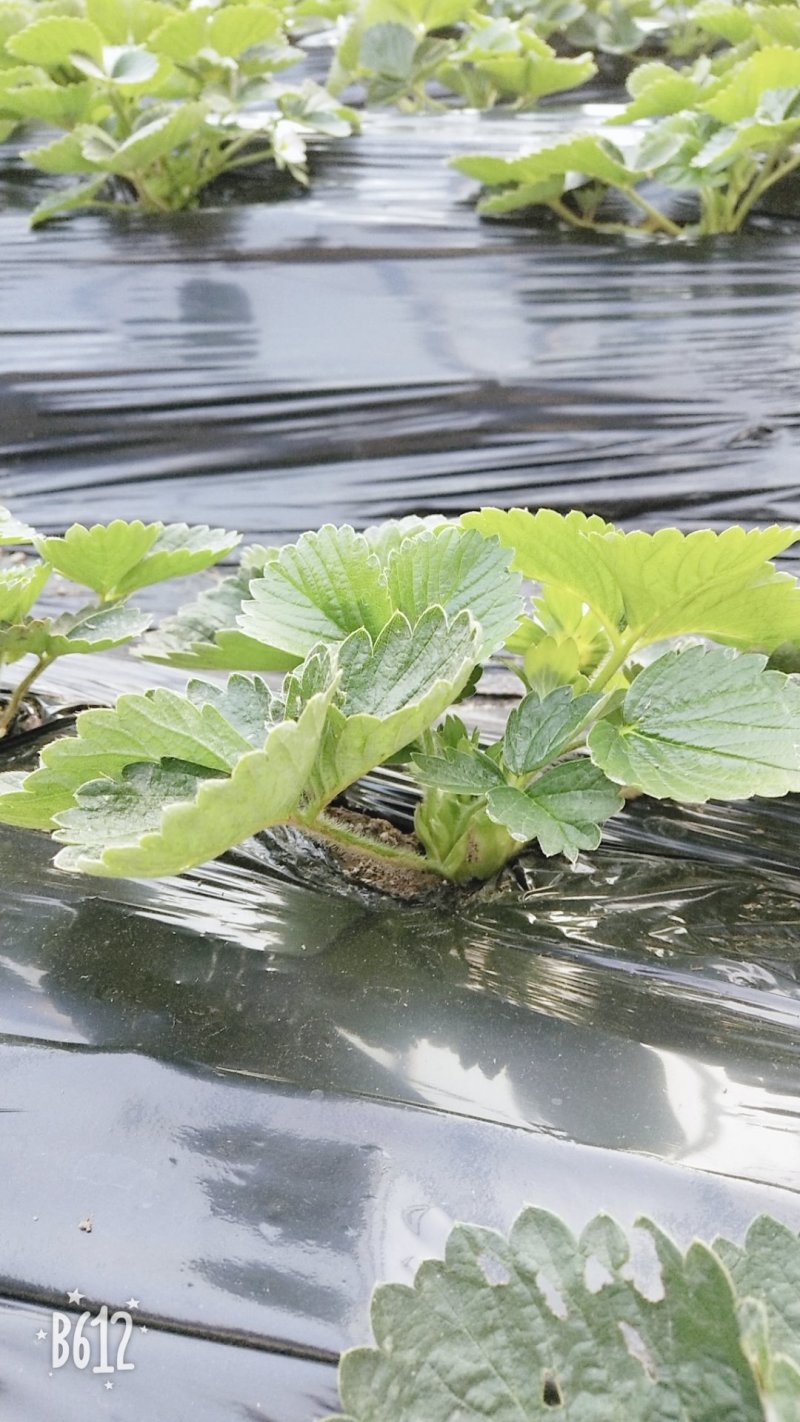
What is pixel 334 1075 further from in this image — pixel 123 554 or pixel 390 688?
pixel 123 554

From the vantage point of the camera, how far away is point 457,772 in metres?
0.67

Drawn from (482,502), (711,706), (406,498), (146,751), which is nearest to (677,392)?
(482,502)

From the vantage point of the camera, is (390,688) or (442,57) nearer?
(390,688)

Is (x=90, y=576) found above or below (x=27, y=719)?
above

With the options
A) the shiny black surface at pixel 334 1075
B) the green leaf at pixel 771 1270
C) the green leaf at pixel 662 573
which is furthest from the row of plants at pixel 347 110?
the green leaf at pixel 771 1270

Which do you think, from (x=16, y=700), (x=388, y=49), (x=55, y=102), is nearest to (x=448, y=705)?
(x=16, y=700)

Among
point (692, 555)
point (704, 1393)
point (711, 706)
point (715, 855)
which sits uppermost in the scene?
point (692, 555)

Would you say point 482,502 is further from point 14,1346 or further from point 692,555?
point 14,1346

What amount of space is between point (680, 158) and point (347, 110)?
706 millimetres

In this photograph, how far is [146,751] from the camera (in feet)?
2.01

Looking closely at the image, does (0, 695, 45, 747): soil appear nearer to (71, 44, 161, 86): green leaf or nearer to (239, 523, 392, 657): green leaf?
(239, 523, 392, 657): green leaf

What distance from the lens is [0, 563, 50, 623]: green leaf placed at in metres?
Answer: 0.86

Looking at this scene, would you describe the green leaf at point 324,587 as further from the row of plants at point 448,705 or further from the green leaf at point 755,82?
the green leaf at point 755,82

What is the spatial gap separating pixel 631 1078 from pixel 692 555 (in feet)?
1.04
